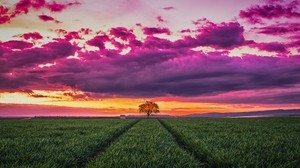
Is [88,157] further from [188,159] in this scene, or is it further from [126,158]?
[188,159]

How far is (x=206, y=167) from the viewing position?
38.1ft

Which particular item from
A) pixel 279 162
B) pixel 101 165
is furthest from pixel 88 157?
pixel 279 162

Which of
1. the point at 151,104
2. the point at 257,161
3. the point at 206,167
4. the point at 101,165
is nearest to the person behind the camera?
the point at 101,165

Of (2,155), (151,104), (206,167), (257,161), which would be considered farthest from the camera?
(151,104)

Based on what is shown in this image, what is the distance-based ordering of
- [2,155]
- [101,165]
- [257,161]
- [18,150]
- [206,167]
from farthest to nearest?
[18,150] → [2,155] → [206,167] → [257,161] → [101,165]

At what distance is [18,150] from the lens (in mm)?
13867

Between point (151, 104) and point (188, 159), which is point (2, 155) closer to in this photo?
point (188, 159)

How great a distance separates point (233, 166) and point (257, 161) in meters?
1.22

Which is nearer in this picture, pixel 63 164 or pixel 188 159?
pixel 63 164

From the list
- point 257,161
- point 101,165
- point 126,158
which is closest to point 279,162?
point 257,161

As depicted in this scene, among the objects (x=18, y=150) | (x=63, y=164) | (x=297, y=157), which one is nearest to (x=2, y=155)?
(x=18, y=150)

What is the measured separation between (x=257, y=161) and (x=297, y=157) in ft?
7.44

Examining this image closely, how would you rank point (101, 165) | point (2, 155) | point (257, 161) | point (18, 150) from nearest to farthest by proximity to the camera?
1. point (101, 165)
2. point (257, 161)
3. point (2, 155)
4. point (18, 150)

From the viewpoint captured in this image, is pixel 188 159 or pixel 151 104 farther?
pixel 151 104
